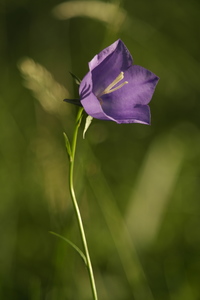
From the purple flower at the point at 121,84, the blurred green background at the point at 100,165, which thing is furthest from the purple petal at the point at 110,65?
the blurred green background at the point at 100,165

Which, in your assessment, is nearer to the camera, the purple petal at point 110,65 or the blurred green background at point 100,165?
the purple petal at point 110,65

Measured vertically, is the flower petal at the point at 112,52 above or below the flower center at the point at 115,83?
above

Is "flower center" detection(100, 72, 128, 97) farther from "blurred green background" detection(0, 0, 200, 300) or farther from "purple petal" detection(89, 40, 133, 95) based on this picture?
"blurred green background" detection(0, 0, 200, 300)

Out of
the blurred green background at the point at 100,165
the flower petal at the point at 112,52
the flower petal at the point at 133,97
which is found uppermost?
the flower petal at the point at 112,52

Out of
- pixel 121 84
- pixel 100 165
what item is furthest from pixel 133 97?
pixel 100 165

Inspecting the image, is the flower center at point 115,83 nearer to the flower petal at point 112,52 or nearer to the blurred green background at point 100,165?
the flower petal at point 112,52

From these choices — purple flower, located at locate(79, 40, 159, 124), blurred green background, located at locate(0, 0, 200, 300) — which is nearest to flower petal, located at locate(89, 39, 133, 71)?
purple flower, located at locate(79, 40, 159, 124)

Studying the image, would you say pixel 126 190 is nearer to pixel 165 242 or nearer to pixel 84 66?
pixel 165 242

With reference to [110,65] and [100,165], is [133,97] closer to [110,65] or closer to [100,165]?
[110,65]
